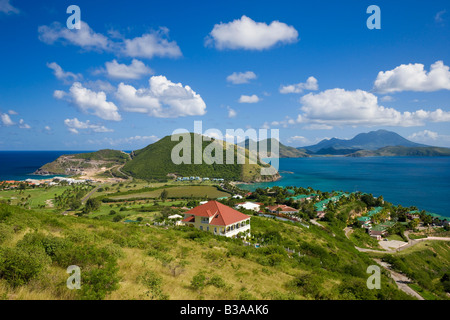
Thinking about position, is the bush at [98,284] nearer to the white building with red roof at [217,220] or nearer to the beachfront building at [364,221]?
the white building with red roof at [217,220]

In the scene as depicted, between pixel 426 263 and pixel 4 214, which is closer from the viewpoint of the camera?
pixel 4 214

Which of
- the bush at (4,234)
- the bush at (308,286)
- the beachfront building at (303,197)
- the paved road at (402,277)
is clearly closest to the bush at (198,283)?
the bush at (308,286)

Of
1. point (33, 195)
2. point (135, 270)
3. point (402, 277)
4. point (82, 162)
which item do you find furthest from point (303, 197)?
point (82, 162)

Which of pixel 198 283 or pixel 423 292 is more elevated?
pixel 198 283

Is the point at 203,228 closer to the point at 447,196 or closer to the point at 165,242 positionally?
the point at 165,242

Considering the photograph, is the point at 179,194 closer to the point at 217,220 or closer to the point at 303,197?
the point at 303,197
